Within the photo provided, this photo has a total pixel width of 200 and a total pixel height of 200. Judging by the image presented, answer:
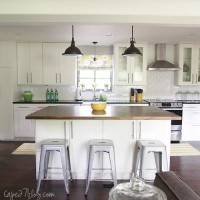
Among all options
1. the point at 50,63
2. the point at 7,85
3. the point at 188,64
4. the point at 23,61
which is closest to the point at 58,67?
the point at 50,63

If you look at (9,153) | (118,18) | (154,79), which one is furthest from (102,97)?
(118,18)

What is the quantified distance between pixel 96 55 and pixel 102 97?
1120mm

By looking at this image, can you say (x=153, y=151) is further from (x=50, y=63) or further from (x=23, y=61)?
(x=23, y=61)

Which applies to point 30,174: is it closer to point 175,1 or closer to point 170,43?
point 175,1

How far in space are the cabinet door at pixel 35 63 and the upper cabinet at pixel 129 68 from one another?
184 centimetres

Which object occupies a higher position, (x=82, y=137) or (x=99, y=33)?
(x=99, y=33)

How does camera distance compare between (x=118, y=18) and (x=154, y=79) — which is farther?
(x=154, y=79)

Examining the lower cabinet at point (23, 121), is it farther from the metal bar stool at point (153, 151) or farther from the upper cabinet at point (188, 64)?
the upper cabinet at point (188, 64)

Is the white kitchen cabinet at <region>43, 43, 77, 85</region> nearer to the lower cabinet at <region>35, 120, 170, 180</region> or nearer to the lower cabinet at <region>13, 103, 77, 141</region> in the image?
the lower cabinet at <region>13, 103, 77, 141</region>

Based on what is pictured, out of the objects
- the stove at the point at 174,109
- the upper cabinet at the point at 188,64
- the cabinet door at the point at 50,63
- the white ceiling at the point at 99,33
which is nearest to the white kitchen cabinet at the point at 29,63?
the cabinet door at the point at 50,63

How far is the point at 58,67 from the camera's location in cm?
581

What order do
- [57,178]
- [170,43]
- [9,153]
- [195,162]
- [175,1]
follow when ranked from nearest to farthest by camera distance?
[175,1], [57,178], [195,162], [9,153], [170,43]

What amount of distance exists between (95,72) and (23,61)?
1.82 meters

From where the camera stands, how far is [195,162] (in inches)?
165
